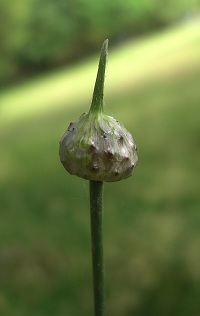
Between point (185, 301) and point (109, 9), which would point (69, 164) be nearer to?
point (185, 301)

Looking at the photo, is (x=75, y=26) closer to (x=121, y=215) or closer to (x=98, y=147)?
(x=121, y=215)

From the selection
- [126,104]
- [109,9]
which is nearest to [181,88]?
[126,104]

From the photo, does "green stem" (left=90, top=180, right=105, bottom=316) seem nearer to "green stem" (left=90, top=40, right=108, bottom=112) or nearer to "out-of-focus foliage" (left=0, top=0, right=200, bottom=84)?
"green stem" (left=90, top=40, right=108, bottom=112)

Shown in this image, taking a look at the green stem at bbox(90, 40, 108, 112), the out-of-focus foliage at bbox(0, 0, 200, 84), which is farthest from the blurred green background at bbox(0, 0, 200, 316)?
the out-of-focus foliage at bbox(0, 0, 200, 84)

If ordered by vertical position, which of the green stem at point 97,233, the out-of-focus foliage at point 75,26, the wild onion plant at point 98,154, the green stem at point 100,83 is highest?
the out-of-focus foliage at point 75,26

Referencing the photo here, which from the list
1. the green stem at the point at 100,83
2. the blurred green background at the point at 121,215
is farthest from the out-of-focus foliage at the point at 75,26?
the green stem at the point at 100,83

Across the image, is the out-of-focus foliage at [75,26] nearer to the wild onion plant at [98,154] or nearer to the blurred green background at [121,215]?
the blurred green background at [121,215]
